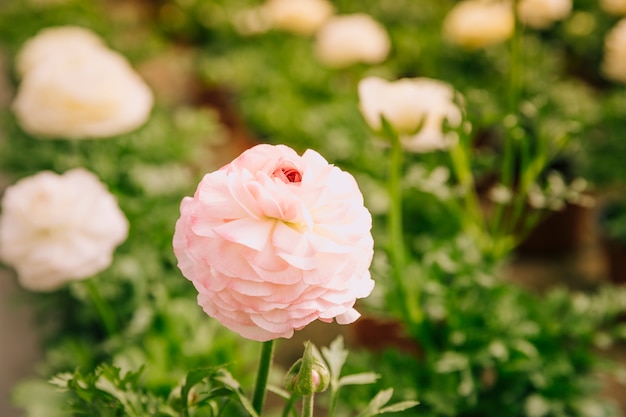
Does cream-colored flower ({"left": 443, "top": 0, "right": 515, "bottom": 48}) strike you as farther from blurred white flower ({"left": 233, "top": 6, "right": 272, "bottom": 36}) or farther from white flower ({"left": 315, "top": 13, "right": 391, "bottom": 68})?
blurred white flower ({"left": 233, "top": 6, "right": 272, "bottom": 36})

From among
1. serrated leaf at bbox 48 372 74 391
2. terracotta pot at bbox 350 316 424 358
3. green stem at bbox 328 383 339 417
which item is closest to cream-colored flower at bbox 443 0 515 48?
terracotta pot at bbox 350 316 424 358

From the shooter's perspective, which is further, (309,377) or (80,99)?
(80,99)

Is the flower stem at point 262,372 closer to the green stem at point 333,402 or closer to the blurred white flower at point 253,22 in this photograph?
the green stem at point 333,402

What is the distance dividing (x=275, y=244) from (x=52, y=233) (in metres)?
0.49

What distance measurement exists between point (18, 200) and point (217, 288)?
1.65 ft

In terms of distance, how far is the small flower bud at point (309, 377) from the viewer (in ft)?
1.64

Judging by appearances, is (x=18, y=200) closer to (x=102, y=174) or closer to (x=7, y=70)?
(x=102, y=174)

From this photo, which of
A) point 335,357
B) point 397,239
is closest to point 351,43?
point 397,239

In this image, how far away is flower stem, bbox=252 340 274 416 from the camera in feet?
1.75

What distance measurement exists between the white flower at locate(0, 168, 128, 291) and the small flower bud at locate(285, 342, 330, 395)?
43 centimetres

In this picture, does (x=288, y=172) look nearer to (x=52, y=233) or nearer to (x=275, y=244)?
(x=275, y=244)

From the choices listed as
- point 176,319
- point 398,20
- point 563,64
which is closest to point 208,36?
point 398,20

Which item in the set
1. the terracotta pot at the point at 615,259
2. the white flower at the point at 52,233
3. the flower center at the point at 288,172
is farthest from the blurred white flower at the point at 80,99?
the terracotta pot at the point at 615,259

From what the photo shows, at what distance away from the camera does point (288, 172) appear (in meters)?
0.47
